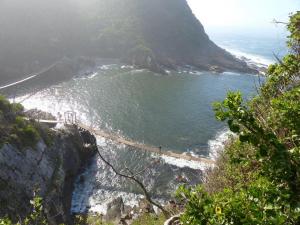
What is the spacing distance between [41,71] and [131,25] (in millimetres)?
51014

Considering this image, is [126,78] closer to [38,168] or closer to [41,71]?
[41,71]

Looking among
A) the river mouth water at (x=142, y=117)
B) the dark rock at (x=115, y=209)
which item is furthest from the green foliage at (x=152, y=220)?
the dark rock at (x=115, y=209)

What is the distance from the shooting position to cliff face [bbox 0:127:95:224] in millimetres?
30250

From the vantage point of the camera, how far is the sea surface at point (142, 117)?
41750mm

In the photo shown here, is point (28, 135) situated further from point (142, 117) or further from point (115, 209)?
point (142, 117)

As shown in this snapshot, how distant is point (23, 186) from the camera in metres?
32.4

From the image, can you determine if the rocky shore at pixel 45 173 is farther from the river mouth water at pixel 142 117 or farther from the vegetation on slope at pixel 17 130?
the river mouth water at pixel 142 117

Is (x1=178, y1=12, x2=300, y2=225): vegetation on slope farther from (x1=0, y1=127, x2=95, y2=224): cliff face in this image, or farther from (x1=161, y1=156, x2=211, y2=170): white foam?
(x1=161, y1=156, x2=211, y2=170): white foam

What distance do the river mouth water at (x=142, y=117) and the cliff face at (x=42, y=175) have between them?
2.15m

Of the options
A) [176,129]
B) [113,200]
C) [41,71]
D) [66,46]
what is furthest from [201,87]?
[113,200]

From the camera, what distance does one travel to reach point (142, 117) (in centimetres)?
6359

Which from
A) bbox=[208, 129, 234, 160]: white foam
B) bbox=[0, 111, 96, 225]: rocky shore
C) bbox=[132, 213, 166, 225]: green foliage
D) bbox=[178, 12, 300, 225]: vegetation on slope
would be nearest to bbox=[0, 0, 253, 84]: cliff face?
bbox=[0, 111, 96, 225]: rocky shore

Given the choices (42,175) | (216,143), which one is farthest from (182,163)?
(42,175)

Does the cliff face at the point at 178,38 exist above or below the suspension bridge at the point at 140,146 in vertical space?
above
